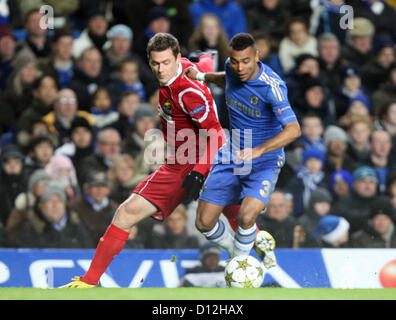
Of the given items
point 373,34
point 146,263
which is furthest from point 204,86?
point 373,34

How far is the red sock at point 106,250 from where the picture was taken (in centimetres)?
652

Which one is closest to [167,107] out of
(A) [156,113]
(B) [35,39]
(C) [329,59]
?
(A) [156,113]

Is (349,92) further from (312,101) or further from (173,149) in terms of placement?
(173,149)

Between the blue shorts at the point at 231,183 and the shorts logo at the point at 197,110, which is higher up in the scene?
the shorts logo at the point at 197,110

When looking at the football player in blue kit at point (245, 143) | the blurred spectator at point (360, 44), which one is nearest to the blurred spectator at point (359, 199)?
the football player in blue kit at point (245, 143)

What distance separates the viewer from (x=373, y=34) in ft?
34.9

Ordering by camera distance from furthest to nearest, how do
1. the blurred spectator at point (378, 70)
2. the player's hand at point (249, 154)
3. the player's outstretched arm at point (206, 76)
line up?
1. the blurred spectator at point (378, 70)
2. the player's outstretched arm at point (206, 76)
3. the player's hand at point (249, 154)

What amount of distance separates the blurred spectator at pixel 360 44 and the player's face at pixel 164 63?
458cm

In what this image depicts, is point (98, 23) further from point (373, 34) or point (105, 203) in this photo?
point (373, 34)

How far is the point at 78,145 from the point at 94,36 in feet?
5.98

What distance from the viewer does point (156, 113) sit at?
30.0ft

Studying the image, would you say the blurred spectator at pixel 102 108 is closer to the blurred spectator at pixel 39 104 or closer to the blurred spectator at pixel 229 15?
the blurred spectator at pixel 39 104

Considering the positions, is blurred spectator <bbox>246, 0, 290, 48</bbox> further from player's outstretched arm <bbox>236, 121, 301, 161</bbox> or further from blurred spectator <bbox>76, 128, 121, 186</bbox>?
player's outstretched arm <bbox>236, 121, 301, 161</bbox>

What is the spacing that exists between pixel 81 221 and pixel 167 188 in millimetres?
1735
